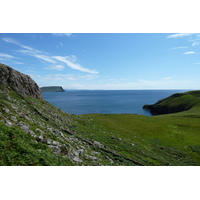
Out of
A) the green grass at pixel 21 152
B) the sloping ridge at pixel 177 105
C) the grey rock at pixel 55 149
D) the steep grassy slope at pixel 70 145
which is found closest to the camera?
the green grass at pixel 21 152

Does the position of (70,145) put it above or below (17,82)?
below

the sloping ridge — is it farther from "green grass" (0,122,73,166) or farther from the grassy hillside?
"green grass" (0,122,73,166)

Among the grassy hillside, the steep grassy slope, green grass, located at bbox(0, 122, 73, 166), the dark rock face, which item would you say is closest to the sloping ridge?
the steep grassy slope

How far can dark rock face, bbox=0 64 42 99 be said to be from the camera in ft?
127

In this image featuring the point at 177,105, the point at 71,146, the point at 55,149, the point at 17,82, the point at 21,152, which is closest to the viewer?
the point at 21,152

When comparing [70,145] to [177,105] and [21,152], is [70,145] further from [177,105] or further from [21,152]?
[177,105]

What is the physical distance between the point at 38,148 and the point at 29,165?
289 cm

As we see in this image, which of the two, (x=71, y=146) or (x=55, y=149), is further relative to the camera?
(x=71, y=146)

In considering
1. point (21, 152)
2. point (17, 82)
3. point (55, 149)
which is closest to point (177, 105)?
point (17, 82)

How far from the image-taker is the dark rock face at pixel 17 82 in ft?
127

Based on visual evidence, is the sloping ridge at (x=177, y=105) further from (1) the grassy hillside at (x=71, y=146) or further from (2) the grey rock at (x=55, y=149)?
(2) the grey rock at (x=55, y=149)

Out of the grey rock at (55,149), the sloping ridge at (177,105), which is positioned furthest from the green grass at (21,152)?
the sloping ridge at (177,105)

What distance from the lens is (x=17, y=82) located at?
41250 mm

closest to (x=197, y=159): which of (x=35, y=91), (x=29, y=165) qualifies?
(x=29, y=165)
